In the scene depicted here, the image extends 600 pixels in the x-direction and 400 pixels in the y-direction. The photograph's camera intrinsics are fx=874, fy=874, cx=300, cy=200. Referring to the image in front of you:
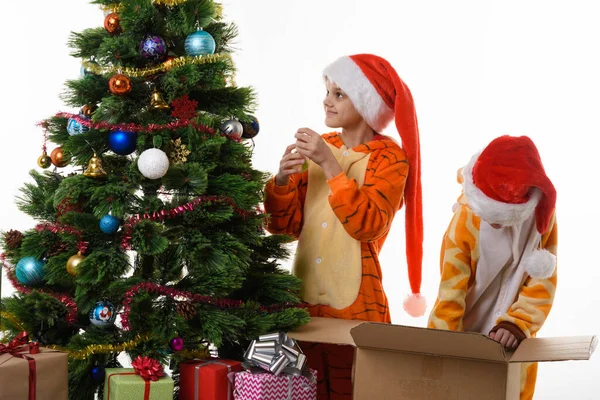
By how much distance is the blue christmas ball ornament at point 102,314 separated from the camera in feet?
6.46

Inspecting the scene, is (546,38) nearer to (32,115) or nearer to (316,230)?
(316,230)

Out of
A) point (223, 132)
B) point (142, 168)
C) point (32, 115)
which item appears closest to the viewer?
point (142, 168)

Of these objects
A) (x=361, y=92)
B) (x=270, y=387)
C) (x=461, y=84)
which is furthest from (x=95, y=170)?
(x=461, y=84)

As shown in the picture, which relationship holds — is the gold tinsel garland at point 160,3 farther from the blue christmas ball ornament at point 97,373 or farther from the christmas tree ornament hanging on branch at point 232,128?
the blue christmas ball ornament at point 97,373

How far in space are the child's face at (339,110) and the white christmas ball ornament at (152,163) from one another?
0.56 meters

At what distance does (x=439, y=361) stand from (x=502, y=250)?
399mm

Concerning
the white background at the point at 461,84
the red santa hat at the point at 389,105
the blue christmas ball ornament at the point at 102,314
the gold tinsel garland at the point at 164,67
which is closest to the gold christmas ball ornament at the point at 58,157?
the gold tinsel garland at the point at 164,67

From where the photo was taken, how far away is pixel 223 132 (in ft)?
6.91

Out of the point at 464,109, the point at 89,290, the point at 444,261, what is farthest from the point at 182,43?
the point at 464,109

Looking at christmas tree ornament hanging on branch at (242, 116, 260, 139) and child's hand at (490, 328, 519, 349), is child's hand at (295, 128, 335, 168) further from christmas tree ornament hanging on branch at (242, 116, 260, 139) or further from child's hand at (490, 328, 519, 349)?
child's hand at (490, 328, 519, 349)

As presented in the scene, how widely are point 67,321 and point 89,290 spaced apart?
0.10 metres

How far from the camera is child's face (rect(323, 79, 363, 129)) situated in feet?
7.62

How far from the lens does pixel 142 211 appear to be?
6.64ft

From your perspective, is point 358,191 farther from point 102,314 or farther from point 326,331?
point 102,314
